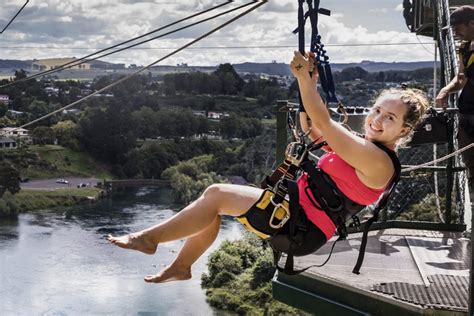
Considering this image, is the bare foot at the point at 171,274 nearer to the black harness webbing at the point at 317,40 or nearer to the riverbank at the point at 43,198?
the black harness webbing at the point at 317,40

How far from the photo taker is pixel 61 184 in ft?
198

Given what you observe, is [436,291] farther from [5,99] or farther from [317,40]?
[5,99]

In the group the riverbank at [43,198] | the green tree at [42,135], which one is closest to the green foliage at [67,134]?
the green tree at [42,135]

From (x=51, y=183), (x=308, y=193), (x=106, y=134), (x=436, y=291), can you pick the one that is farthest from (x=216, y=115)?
(x=308, y=193)

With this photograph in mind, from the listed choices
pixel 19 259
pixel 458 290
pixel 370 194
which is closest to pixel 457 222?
pixel 458 290

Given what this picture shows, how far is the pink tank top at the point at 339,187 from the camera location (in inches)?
111

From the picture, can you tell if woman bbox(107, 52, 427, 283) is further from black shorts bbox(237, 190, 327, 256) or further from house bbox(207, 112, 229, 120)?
house bbox(207, 112, 229, 120)

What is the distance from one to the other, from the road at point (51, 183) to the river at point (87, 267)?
6.96 meters

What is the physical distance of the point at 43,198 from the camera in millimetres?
55250

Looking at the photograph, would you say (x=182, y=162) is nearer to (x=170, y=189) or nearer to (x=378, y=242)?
(x=170, y=189)

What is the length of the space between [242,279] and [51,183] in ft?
115

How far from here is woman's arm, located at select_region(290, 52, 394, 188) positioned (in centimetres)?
258

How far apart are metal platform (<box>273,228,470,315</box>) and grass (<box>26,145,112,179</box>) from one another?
59.3 meters

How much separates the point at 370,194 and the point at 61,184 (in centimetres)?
5891
